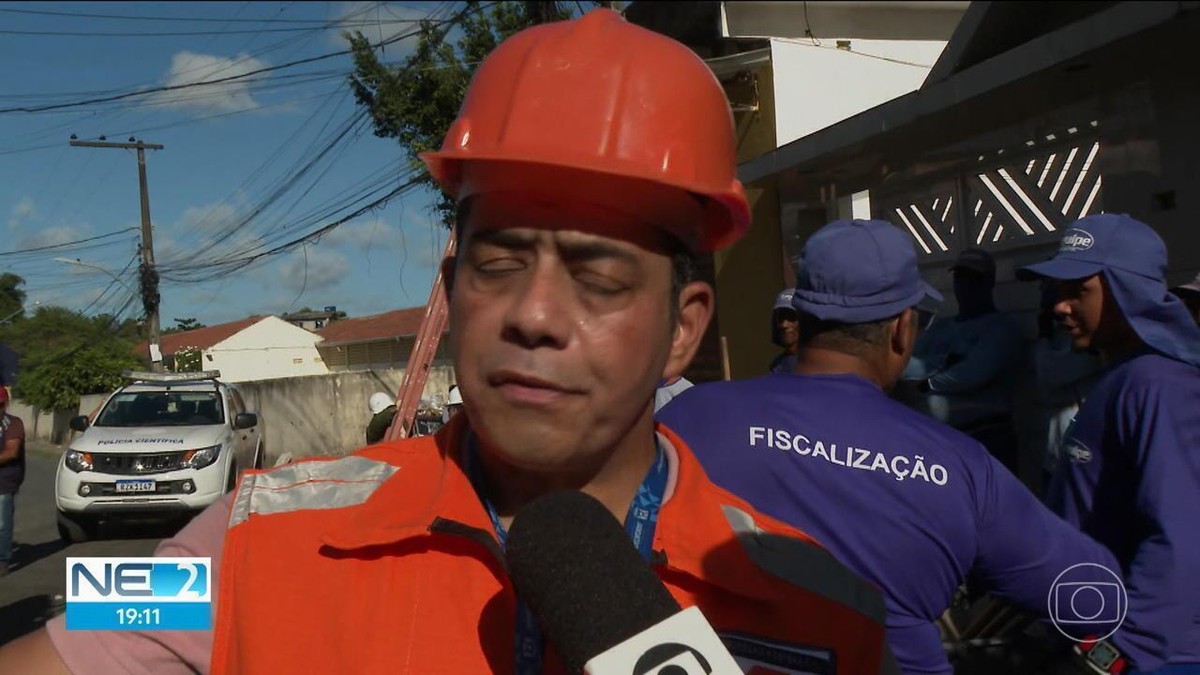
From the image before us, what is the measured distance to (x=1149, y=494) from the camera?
8.01 feet

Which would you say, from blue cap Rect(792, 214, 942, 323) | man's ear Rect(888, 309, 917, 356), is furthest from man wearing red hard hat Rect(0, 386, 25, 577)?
man's ear Rect(888, 309, 917, 356)

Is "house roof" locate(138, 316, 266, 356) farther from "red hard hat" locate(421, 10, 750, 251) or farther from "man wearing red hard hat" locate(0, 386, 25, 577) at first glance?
"red hard hat" locate(421, 10, 750, 251)

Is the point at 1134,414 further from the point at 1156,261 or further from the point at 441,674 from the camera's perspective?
the point at 441,674

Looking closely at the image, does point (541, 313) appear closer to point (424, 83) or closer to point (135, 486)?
point (135, 486)

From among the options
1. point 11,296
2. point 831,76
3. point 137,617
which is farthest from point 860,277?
point 831,76

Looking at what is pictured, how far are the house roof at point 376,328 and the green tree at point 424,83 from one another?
A: 17702 mm

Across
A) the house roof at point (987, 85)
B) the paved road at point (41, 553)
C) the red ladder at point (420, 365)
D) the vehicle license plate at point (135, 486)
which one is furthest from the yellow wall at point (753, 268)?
the vehicle license plate at point (135, 486)

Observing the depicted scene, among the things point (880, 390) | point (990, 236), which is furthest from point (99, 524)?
point (880, 390)

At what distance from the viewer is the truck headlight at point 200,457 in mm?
10869

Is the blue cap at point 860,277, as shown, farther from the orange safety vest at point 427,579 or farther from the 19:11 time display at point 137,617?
the 19:11 time display at point 137,617

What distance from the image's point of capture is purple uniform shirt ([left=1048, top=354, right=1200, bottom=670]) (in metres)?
2.38

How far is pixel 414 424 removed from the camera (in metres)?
13.1

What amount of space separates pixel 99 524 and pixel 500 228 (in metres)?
11.4

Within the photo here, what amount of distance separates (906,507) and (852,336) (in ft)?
1.77
